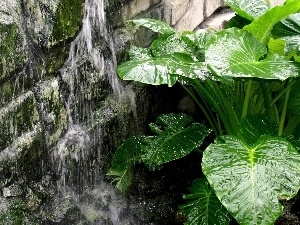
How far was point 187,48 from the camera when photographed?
8.36 ft

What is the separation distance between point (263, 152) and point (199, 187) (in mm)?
440

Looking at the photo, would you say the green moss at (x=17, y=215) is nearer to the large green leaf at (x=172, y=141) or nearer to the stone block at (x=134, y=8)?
the large green leaf at (x=172, y=141)

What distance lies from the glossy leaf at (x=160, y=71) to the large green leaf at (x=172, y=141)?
40 cm

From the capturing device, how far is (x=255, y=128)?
2268 millimetres

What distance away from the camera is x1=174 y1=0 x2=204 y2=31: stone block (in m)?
3.11

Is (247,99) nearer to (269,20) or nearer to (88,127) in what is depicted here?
(269,20)

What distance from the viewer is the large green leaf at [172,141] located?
238 cm

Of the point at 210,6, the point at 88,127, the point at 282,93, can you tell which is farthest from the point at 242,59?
the point at 210,6

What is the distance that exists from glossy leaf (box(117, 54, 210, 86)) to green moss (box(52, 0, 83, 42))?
0.30 m

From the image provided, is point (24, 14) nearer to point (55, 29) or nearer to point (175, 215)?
point (55, 29)

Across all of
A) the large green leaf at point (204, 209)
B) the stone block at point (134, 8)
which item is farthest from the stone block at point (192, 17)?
the large green leaf at point (204, 209)

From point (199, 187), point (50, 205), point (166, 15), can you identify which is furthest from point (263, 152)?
point (166, 15)

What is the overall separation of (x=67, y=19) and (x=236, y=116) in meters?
0.95

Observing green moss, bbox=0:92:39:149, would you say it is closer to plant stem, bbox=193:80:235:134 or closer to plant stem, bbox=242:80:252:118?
plant stem, bbox=193:80:235:134
